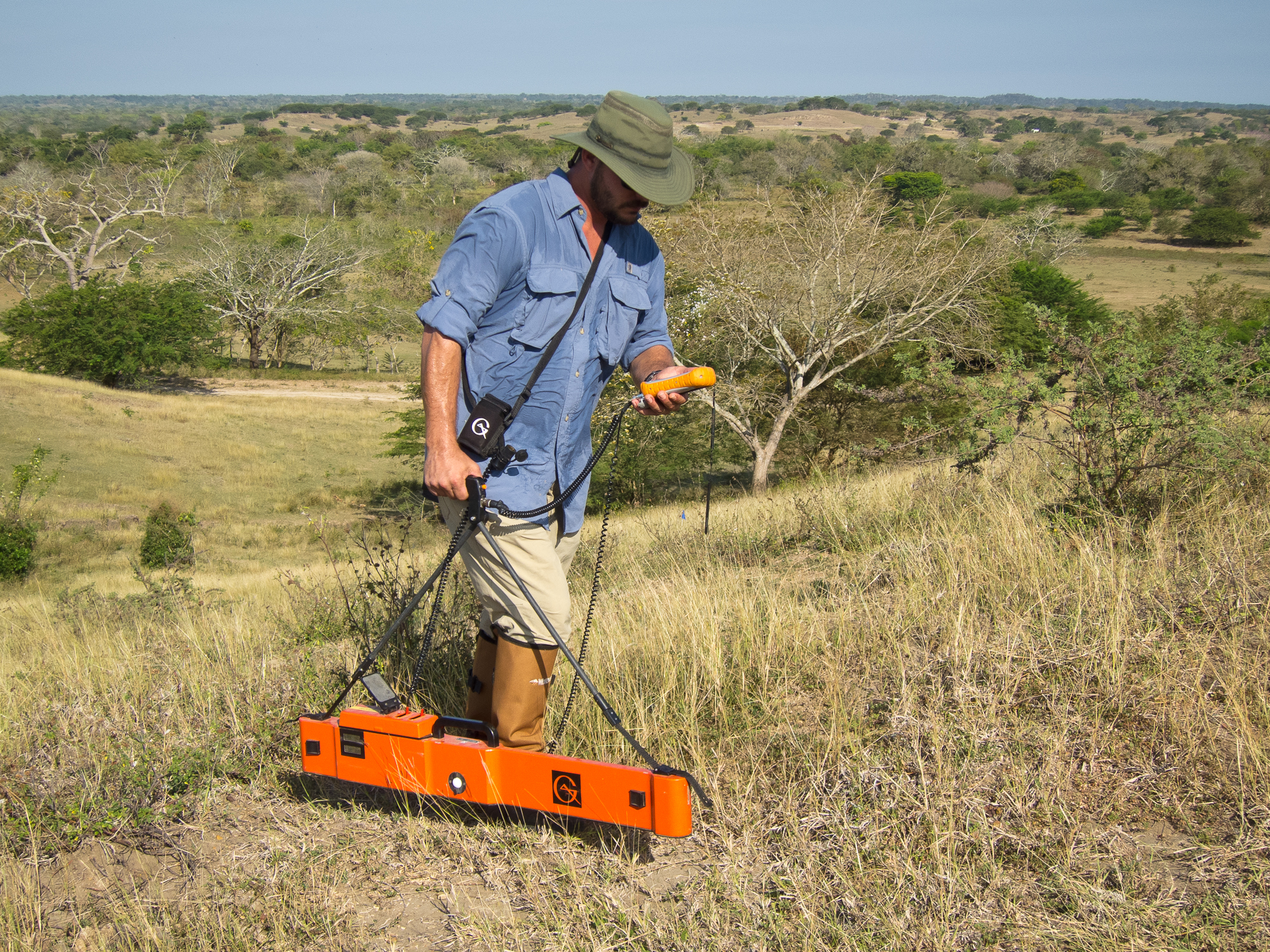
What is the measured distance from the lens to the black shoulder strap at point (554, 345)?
2615mm

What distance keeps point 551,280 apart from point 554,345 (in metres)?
0.19

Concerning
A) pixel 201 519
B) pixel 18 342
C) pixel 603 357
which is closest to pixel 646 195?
pixel 603 357

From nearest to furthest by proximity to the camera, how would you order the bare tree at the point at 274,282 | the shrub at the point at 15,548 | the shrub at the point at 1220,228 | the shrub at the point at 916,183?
the shrub at the point at 15,548 → the bare tree at the point at 274,282 → the shrub at the point at 916,183 → the shrub at the point at 1220,228

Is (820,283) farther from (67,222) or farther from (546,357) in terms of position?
(67,222)

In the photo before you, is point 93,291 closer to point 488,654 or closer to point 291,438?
point 291,438

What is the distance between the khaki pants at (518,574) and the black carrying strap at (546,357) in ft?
0.97

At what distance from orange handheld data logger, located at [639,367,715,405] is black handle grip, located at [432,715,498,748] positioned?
3.54 ft

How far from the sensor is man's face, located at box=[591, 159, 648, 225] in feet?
8.85

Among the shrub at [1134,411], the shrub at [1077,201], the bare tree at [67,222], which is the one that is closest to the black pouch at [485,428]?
the shrub at [1134,411]

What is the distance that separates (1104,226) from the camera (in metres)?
74.1

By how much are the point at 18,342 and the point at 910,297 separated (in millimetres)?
41388

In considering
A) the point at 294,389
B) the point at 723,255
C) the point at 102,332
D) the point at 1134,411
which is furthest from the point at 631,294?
the point at 294,389

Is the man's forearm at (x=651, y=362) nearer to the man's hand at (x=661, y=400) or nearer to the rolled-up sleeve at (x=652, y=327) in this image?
the rolled-up sleeve at (x=652, y=327)

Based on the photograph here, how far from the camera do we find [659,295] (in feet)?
10.2
